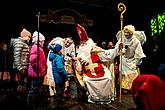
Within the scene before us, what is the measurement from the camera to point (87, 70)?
684 cm

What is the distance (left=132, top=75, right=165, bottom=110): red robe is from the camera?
2494 mm

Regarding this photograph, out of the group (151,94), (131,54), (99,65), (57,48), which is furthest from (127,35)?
(151,94)

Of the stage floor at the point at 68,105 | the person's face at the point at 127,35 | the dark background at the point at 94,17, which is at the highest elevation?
the dark background at the point at 94,17

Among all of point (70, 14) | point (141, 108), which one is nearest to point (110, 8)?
point (70, 14)

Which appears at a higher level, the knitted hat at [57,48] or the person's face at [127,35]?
the person's face at [127,35]

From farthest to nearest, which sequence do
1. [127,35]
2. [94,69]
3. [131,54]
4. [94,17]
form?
[94,17] < [131,54] < [127,35] < [94,69]

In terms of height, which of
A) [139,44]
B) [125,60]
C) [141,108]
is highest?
[139,44]

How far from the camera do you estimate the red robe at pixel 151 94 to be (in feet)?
8.18

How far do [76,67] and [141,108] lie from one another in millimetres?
4324

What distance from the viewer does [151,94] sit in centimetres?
250

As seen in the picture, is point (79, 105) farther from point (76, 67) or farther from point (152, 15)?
point (152, 15)

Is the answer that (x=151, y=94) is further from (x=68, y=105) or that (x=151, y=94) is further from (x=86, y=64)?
(x=86, y=64)

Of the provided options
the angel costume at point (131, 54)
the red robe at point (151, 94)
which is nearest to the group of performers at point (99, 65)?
the angel costume at point (131, 54)

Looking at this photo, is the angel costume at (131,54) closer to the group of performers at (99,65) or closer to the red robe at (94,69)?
the group of performers at (99,65)
